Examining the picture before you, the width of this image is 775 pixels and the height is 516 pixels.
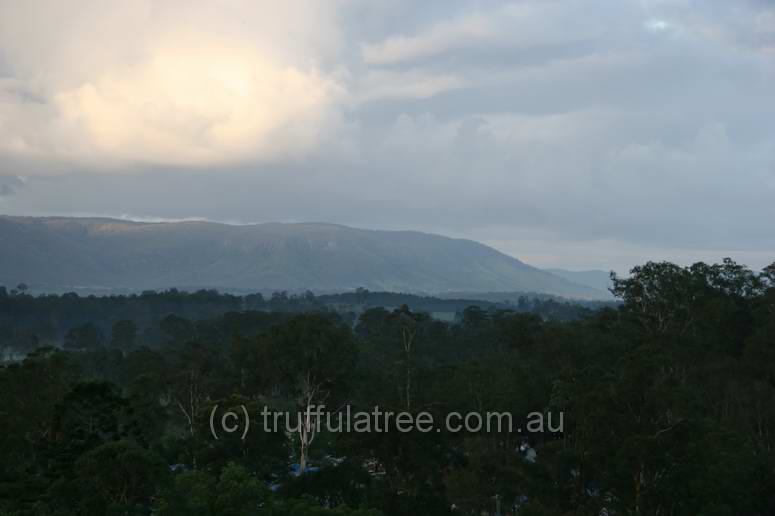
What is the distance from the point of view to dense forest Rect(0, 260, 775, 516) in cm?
2927

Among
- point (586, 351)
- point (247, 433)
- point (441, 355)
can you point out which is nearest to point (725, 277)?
point (586, 351)

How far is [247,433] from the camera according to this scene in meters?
41.3

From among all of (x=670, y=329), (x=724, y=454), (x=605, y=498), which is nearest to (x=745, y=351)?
(x=670, y=329)

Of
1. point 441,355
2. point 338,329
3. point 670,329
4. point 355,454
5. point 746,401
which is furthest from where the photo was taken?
point 441,355

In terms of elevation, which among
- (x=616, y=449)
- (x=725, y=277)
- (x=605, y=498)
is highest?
(x=725, y=277)

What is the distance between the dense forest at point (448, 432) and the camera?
29.3 meters

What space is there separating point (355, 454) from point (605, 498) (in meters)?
9.70

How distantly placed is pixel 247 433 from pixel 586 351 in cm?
2573

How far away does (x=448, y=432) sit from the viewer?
150 ft

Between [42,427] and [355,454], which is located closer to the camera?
[355,454]

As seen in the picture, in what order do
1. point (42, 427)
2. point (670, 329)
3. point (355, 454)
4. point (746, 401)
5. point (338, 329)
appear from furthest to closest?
point (670, 329), point (338, 329), point (746, 401), point (42, 427), point (355, 454)

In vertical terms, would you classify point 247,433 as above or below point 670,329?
below

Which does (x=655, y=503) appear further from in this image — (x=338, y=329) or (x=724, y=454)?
(x=338, y=329)

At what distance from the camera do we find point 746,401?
47.9 m
